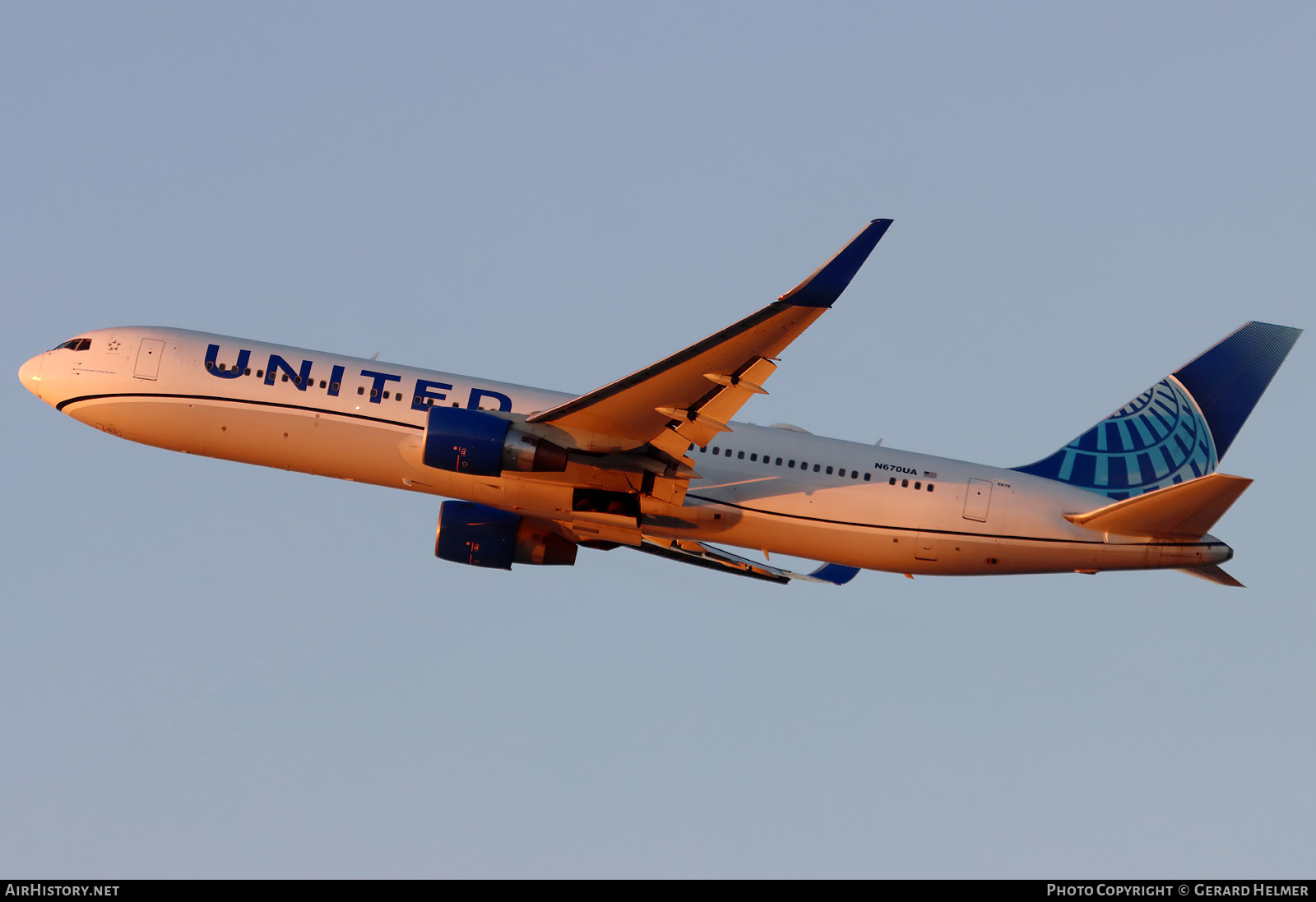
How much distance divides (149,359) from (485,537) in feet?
30.8

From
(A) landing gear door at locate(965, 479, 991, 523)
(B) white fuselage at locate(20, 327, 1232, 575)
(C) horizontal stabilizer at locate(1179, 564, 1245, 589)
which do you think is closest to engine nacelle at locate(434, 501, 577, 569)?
(B) white fuselage at locate(20, 327, 1232, 575)

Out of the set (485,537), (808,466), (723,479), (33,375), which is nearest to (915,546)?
(808,466)

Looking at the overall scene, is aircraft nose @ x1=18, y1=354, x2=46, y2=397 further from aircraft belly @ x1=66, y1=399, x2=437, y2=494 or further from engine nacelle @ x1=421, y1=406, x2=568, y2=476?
engine nacelle @ x1=421, y1=406, x2=568, y2=476

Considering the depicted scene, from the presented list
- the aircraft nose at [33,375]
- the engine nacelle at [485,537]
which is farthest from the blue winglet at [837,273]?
the aircraft nose at [33,375]

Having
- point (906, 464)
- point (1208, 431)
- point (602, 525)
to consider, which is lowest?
point (602, 525)

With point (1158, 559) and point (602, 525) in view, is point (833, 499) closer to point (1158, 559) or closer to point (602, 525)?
point (602, 525)

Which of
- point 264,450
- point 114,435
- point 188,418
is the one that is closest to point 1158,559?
point 264,450

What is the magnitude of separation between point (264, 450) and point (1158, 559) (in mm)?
21240

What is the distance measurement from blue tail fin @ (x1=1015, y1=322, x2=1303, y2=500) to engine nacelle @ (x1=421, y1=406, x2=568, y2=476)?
1257 centimetres

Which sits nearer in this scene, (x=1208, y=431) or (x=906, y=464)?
(x=906, y=464)

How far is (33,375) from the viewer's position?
1383 inches

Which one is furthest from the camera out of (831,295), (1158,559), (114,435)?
(114,435)

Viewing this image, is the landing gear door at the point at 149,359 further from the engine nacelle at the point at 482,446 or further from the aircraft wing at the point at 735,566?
the aircraft wing at the point at 735,566

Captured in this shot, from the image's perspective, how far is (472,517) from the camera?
3550 centimetres
